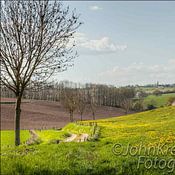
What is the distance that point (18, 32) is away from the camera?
24.6 metres

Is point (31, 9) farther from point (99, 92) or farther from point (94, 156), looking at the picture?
point (99, 92)

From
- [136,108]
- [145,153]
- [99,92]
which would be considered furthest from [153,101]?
[145,153]

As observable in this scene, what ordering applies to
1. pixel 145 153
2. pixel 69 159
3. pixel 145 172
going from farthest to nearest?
pixel 145 153 → pixel 69 159 → pixel 145 172

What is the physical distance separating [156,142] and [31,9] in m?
13.6

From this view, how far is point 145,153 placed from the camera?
14031mm

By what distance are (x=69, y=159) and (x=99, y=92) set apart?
159815 millimetres

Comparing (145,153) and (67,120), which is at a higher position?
(145,153)

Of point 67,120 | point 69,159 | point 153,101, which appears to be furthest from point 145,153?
point 153,101

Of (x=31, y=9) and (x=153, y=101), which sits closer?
(x=31, y=9)

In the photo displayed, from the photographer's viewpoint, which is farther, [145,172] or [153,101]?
[153,101]

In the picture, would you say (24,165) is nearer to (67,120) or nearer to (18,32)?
(18,32)

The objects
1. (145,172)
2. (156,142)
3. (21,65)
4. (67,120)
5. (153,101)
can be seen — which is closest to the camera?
(145,172)

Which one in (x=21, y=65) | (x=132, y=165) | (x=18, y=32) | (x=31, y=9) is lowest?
(x=132, y=165)

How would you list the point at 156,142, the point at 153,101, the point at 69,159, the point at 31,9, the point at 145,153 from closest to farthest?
1. the point at 69,159
2. the point at 145,153
3. the point at 156,142
4. the point at 31,9
5. the point at 153,101
